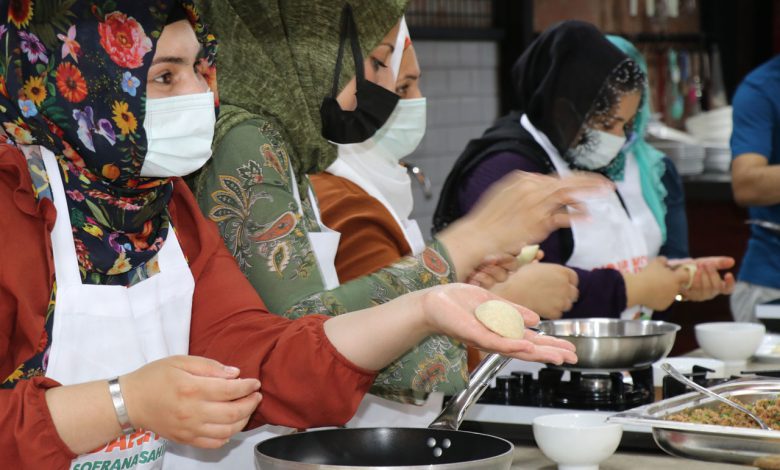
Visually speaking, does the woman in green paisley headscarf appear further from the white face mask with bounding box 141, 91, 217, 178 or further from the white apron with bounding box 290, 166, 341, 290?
the white face mask with bounding box 141, 91, 217, 178

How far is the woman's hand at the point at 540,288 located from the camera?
252 cm

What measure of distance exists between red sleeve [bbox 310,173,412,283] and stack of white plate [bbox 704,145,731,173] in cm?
369

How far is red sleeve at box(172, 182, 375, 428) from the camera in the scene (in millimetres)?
1716

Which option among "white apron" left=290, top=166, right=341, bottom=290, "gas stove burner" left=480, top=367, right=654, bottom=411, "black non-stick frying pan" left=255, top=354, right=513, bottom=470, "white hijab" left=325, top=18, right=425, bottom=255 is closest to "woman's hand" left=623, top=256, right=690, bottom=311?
"white hijab" left=325, top=18, right=425, bottom=255

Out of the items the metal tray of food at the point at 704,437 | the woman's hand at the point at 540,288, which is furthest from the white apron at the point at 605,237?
the metal tray of food at the point at 704,437

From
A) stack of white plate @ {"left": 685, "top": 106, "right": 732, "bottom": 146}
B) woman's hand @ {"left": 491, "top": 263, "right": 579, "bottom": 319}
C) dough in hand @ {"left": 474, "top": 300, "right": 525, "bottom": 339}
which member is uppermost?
dough in hand @ {"left": 474, "top": 300, "right": 525, "bottom": 339}

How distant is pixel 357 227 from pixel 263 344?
0.51 m

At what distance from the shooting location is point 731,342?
2.59 metres

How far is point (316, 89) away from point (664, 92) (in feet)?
15.1

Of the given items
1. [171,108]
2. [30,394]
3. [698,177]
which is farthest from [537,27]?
[30,394]

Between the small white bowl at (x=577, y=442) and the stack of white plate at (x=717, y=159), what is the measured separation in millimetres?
4085

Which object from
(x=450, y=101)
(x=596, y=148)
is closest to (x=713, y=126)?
(x=450, y=101)

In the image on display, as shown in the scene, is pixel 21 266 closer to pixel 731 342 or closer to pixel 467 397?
pixel 467 397

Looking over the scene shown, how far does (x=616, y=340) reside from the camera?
2.03 m
